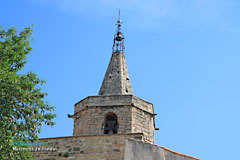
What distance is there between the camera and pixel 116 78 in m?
19.5

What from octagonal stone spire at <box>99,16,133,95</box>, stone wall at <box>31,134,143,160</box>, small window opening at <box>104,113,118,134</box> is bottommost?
stone wall at <box>31,134,143,160</box>

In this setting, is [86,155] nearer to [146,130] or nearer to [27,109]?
[27,109]

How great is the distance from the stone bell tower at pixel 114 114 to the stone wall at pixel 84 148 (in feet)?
10.2

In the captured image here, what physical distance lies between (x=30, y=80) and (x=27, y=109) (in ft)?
3.30

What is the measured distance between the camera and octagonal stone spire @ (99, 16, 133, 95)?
18.8 metres

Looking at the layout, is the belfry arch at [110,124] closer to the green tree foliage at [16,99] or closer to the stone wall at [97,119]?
the stone wall at [97,119]

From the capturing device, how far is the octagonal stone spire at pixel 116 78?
61.8 feet

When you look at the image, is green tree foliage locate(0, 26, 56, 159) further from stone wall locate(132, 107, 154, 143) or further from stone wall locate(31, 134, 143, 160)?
stone wall locate(132, 107, 154, 143)

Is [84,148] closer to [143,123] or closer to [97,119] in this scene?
[97,119]

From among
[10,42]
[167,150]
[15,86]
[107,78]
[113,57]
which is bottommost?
[167,150]

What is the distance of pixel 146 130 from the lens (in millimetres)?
17281

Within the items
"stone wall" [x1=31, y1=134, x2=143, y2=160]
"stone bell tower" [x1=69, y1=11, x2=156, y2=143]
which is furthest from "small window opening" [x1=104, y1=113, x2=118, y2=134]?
"stone wall" [x1=31, y1=134, x2=143, y2=160]

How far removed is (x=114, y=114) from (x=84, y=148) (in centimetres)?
421

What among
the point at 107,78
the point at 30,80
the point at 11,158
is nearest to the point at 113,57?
the point at 107,78
